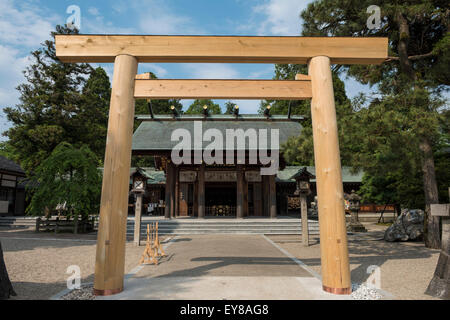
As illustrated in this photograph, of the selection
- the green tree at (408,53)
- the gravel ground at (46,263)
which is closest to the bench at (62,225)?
the gravel ground at (46,263)

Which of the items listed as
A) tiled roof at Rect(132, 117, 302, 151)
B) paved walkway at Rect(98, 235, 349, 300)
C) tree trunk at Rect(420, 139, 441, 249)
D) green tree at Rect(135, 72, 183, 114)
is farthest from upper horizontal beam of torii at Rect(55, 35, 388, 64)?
green tree at Rect(135, 72, 183, 114)

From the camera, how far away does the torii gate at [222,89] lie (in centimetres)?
365

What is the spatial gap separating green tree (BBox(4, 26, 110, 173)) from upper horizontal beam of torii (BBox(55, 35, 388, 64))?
16.0 m

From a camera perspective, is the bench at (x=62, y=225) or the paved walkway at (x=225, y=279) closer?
the paved walkway at (x=225, y=279)

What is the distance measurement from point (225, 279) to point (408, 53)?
35.6ft

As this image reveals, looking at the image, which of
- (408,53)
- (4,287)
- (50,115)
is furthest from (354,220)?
(50,115)

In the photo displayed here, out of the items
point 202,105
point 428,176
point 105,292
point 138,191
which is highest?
point 202,105

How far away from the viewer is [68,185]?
38.2 feet

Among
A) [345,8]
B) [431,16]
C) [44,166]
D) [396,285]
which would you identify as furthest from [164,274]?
[431,16]

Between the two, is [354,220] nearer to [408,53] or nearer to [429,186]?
[429,186]

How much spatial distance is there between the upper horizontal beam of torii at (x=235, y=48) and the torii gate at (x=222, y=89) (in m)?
0.02

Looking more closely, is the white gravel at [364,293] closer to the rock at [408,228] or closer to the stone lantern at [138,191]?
the rock at [408,228]

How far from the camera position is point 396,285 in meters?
4.41

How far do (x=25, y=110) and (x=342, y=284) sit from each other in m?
22.2
